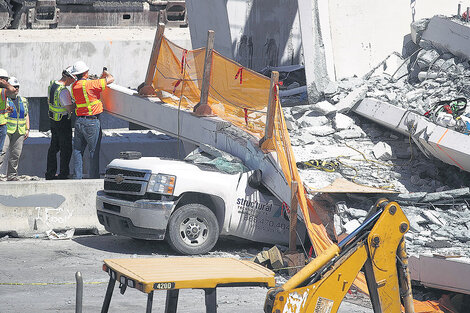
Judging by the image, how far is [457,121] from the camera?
1205cm

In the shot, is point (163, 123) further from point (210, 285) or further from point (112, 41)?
point (210, 285)

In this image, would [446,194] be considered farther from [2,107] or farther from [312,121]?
[2,107]

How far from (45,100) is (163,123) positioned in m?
7.89

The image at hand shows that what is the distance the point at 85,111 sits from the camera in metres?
14.1

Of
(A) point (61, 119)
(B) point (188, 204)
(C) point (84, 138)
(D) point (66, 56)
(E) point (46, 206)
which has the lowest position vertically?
(E) point (46, 206)

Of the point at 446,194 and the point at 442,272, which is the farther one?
the point at 446,194

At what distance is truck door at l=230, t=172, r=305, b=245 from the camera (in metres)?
11.9

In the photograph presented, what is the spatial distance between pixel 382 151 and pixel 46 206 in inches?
200

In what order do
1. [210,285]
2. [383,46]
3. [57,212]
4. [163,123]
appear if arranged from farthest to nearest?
[383,46] → [163,123] → [57,212] → [210,285]

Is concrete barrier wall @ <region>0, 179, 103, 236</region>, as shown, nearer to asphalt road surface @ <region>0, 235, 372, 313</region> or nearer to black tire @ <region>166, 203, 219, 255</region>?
asphalt road surface @ <region>0, 235, 372, 313</region>

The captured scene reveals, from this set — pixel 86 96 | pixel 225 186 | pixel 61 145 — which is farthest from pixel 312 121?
pixel 61 145

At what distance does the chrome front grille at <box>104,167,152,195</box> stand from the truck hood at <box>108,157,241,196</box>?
7cm

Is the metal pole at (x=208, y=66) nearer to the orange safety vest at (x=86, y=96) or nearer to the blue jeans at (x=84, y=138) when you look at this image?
the orange safety vest at (x=86, y=96)

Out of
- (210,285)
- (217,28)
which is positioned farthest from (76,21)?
(210,285)
